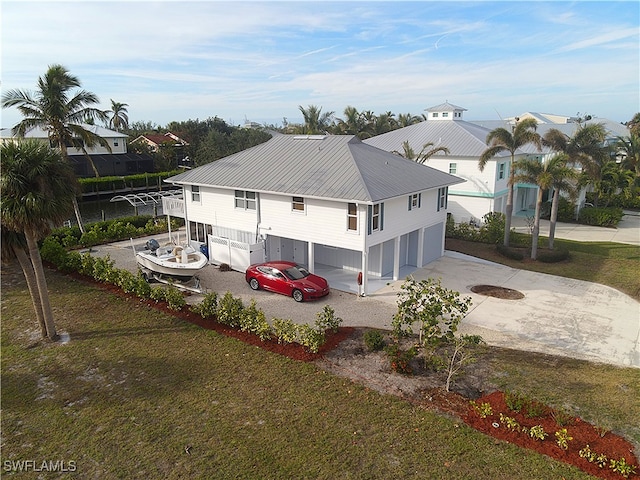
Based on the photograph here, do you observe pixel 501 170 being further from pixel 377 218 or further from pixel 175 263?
pixel 175 263

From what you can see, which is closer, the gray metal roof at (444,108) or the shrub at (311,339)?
the shrub at (311,339)

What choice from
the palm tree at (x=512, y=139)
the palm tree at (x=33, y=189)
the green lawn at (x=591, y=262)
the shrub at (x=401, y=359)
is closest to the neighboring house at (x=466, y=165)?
the palm tree at (x=512, y=139)

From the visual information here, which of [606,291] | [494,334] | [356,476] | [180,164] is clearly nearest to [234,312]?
[356,476]

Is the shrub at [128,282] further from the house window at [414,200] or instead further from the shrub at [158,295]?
the house window at [414,200]

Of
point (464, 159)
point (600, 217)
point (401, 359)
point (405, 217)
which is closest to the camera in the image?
point (401, 359)

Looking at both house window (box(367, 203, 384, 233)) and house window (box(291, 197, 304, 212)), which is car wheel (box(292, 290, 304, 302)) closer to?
house window (box(367, 203, 384, 233))

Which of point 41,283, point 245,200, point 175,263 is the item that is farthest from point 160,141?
point 41,283

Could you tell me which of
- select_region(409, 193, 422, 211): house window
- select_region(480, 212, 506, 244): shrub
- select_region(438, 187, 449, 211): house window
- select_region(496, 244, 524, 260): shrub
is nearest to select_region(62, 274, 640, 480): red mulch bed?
select_region(409, 193, 422, 211): house window
